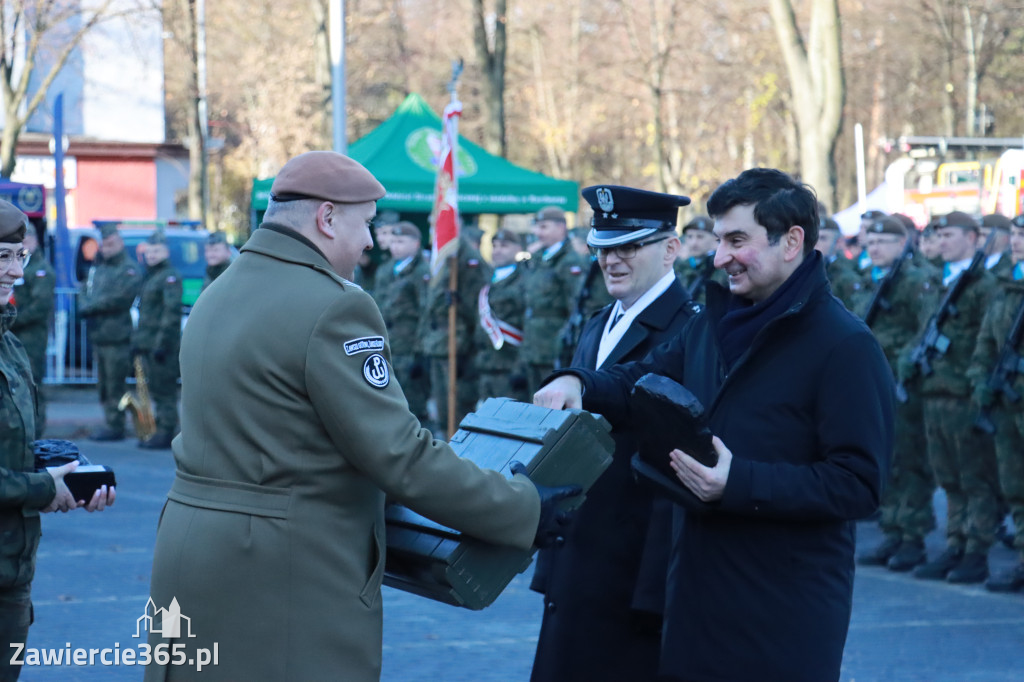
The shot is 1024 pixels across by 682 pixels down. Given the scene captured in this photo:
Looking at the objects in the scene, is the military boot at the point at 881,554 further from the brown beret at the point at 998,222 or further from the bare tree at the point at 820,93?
the bare tree at the point at 820,93

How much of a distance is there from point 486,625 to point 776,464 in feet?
13.5

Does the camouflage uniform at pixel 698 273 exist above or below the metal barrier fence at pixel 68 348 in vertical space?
above

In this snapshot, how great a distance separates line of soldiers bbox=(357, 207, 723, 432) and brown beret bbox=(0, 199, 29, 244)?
27.0 feet

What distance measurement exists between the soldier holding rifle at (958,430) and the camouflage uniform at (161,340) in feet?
26.9

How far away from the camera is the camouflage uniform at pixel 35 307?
42.0ft

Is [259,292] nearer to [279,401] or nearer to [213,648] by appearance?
[279,401]

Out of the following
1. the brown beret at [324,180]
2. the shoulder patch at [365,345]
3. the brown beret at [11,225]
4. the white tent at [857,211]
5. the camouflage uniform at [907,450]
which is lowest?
the camouflage uniform at [907,450]

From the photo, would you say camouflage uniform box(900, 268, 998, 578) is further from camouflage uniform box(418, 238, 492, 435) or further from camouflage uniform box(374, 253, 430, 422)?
camouflage uniform box(374, 253, 430, 422)

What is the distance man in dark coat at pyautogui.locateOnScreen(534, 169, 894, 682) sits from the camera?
3.31 m

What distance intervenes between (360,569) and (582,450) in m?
0.63

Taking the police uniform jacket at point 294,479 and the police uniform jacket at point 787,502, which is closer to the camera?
the police uniform jacket at point 294,479

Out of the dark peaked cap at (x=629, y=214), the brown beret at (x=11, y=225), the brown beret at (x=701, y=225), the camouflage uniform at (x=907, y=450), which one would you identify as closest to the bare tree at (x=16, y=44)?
the brown beret at (x=701, y=225)

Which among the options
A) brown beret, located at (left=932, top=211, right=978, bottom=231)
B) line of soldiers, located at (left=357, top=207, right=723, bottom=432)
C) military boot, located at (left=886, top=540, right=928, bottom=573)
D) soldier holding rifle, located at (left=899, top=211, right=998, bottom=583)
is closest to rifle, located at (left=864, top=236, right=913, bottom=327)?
brown beret, located at (left=932, top=211, right=978, bottom=231)

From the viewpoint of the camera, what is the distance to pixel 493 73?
1073 inches
